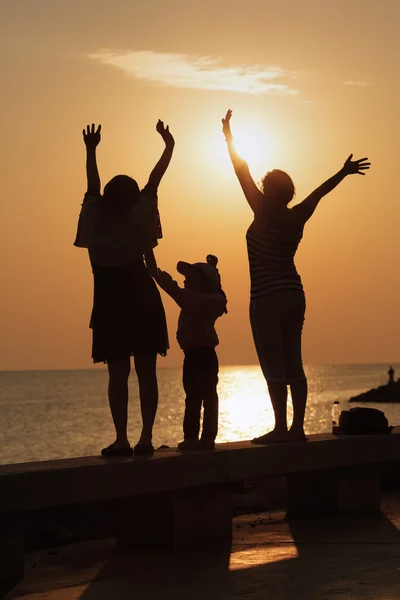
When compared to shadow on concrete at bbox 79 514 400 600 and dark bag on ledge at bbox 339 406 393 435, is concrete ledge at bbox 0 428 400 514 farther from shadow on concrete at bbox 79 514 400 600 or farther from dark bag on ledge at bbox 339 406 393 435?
shadow on concrete at bbox 79 514 400 600

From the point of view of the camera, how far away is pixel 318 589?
6488 mm

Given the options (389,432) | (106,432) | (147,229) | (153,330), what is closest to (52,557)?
(153,330)

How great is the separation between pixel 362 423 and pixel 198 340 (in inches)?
86.1

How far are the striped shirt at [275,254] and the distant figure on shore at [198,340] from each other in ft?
1.44

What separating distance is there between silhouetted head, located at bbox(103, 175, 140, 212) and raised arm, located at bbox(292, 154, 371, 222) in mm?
1784

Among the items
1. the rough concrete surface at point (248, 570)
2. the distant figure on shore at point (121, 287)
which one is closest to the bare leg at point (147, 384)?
the distant figure on shore at point (121, 287)

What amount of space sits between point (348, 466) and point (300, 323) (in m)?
1.35

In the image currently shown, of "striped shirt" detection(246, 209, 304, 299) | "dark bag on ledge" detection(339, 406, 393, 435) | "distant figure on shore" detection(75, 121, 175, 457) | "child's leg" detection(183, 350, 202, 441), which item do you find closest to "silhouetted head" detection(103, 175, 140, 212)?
"distant figure on shore" detection(75, 121, 175, 457)

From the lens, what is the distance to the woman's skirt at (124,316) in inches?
324

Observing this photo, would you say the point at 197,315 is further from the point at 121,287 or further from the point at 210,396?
the point at 121,287

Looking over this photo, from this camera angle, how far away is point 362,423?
1031 centimetres

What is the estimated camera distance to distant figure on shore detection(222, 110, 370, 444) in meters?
9.34

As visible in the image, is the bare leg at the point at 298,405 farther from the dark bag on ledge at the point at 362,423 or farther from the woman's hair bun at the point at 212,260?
the woman's hair bun at the point at 212,260

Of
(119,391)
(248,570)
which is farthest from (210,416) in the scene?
(248,570)
